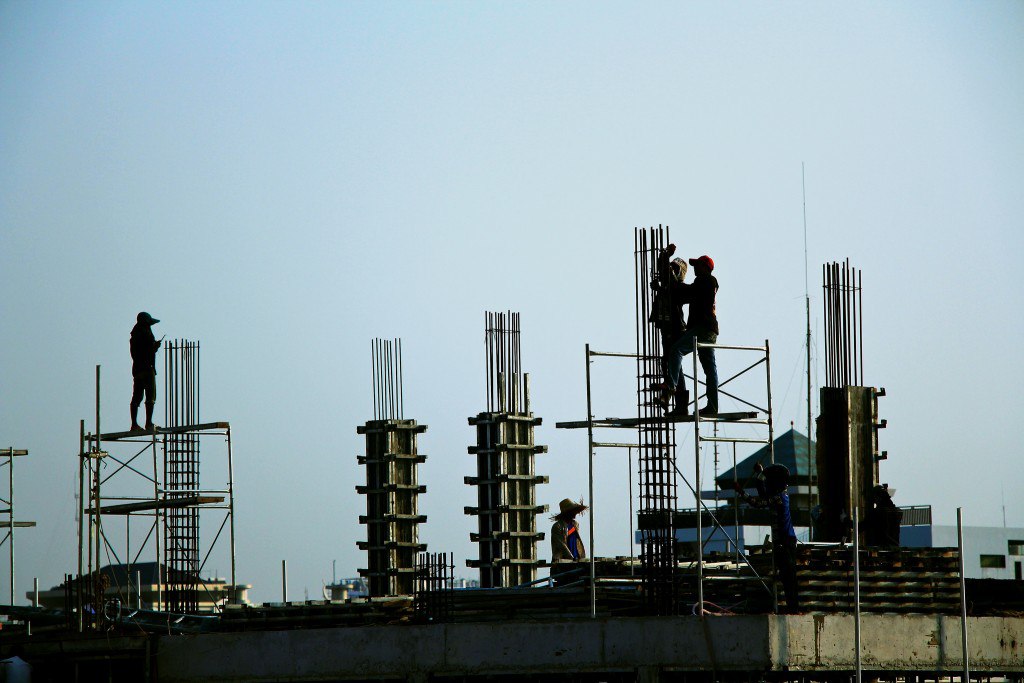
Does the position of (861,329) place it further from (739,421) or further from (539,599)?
(539,599)

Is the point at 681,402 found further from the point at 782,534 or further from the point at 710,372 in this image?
the point at 782,534

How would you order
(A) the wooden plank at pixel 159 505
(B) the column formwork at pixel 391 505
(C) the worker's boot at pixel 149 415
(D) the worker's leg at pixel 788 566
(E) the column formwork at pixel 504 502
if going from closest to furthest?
(D) the worker's leg at pixel 788 566 → (A) the wooden plank at pixel 159 505 → (C) the worker's boot at pixel 149 415 → (E) the column formwork at pixel 504 502 → (B) the column formwork at pixel 391 505

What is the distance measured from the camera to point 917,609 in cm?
1677

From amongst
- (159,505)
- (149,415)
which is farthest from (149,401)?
(159,505)

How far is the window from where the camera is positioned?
186ft

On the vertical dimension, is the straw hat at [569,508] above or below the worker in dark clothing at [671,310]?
below

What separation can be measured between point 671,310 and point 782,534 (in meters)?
3.23

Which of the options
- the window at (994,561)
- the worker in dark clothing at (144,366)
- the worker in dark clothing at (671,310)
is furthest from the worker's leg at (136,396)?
the window at (994,561)

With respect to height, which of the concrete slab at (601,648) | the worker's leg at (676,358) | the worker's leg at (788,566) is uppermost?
the worker's leg at (676,358)

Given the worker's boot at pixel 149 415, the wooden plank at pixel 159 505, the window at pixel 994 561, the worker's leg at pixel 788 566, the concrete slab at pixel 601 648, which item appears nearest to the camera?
the concrete slab at pixel 601 648

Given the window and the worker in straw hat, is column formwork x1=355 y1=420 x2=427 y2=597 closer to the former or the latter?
the worker in straw hat

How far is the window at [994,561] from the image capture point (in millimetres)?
56719

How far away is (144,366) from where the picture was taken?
22484 mm

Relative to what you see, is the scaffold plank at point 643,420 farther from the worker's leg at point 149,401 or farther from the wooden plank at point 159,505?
the worker's leg at point 149,401
